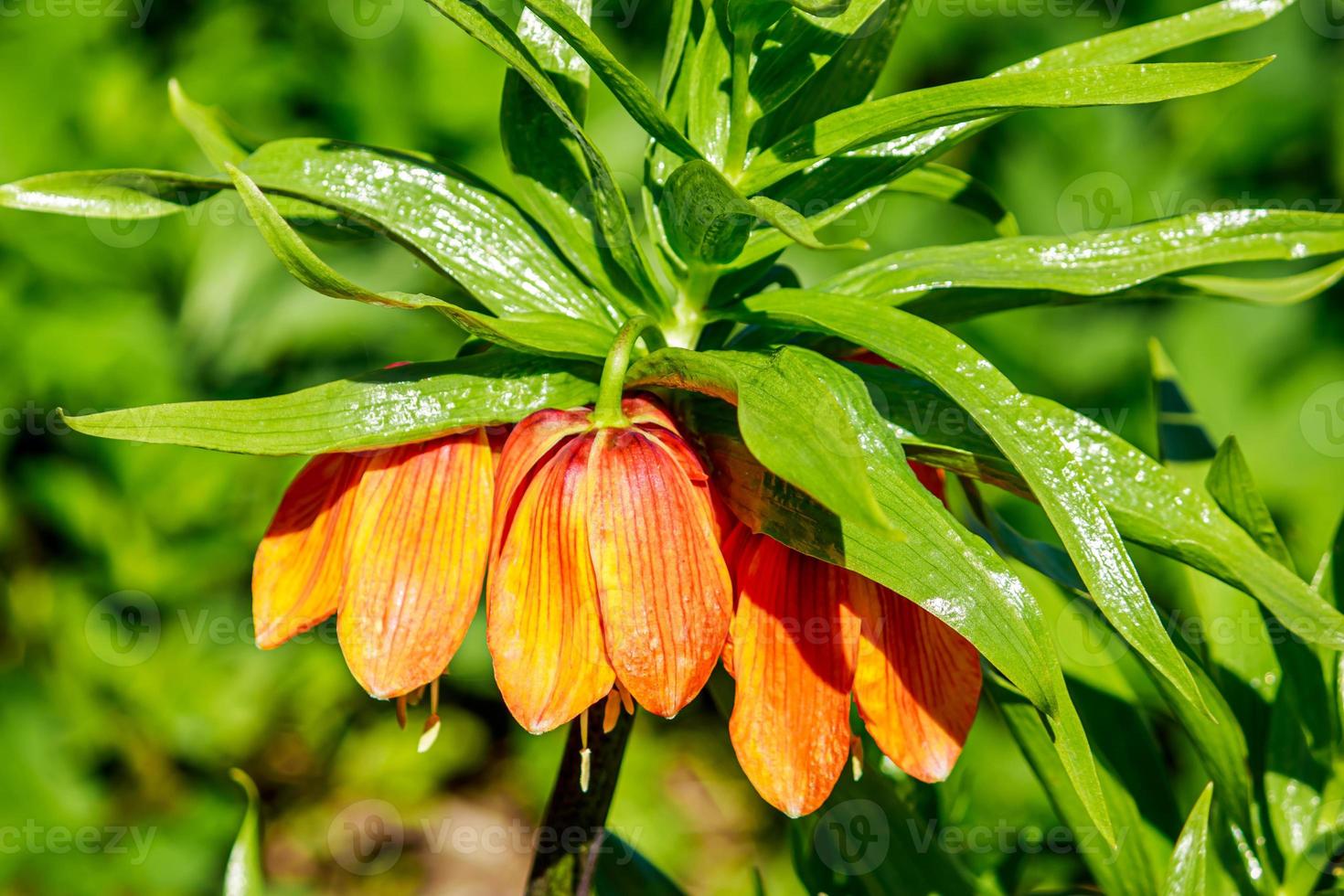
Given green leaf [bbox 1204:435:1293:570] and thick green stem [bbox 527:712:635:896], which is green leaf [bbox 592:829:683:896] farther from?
green leaf [bbox 1204:435:1293:570]

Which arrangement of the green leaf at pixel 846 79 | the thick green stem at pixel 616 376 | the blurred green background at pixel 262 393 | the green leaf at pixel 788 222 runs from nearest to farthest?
the green leaf at pixel 788 222, the thick green stem at pixel 616 376, the green leaf at pixel 846 79, the blurred green background at pixel 262 393

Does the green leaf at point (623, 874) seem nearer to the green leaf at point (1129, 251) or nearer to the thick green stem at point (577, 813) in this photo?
the thick green stem at point (577, 813)

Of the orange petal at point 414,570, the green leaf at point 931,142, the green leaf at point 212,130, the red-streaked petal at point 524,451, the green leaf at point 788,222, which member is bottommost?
the orange petal at point 414,570

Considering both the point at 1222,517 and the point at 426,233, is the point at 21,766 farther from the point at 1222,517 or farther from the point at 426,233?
the point at 1222,517

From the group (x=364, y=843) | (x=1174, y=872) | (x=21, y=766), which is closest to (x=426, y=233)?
(x=1174, y=872)

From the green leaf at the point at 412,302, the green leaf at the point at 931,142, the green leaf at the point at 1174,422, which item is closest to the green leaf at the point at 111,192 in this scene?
the green leaf at the point at 412,302

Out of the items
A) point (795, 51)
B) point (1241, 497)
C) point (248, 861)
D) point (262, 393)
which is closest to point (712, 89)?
A: point (795, 51)
